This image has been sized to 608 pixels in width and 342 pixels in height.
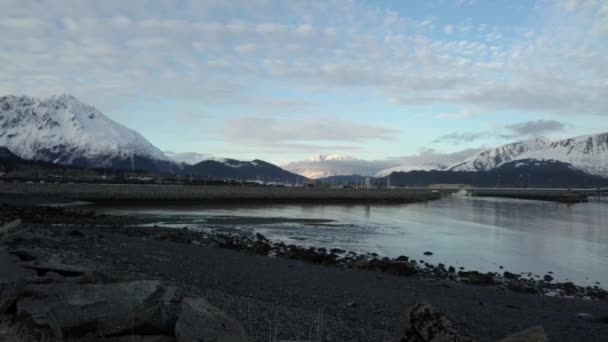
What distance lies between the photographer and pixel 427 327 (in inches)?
221

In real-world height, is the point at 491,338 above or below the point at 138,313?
below

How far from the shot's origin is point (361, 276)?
18578 mm

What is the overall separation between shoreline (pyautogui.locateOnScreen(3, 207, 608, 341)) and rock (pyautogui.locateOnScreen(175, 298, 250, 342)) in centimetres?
141

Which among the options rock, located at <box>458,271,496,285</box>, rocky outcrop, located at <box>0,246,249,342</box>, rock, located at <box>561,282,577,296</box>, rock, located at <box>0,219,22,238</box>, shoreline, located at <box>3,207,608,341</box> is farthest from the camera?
rock, located at <box>458,271,496,285</box>

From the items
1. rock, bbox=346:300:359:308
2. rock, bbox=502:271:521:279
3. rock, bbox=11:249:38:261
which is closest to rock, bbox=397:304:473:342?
rock, bbox=346:300:359:308

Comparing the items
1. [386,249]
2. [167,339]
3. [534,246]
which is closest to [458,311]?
[167,339]

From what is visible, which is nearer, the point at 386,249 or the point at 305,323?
the point at 305,323

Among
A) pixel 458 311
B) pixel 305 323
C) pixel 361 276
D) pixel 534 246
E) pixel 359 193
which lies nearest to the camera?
pixel 305 323

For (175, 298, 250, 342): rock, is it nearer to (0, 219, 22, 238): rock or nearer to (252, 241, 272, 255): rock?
(0, 219, 22, 238): rock

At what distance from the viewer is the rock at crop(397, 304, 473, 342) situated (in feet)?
18.2

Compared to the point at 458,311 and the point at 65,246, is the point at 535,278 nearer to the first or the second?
the point at 458,311

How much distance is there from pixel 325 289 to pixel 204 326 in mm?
9340

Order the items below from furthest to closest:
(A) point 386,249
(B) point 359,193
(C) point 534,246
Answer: (B) point 359,193 < (C) point 534,246 < (A) point 386,249

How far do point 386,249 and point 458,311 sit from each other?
16.0 meters
